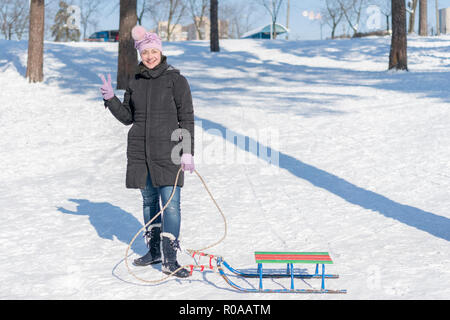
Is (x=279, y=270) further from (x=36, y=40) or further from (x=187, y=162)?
(x=36, y=40)

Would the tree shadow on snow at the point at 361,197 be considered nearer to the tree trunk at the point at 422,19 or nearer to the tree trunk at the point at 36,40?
the tree trunk at the point at 36,40

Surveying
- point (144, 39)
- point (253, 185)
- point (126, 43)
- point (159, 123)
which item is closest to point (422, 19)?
point (126, 43)

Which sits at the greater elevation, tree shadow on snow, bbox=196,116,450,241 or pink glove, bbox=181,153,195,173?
pink glove, bbox=181,153,195,173

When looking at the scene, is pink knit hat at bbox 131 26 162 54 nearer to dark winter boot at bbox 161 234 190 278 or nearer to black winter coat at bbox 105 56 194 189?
black winter coat at bbox 105 56 194 189

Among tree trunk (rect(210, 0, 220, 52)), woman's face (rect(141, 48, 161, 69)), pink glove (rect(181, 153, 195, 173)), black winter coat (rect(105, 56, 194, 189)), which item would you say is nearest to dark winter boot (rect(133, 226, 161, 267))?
black winter coat (rect(105, 56, 194, 189))

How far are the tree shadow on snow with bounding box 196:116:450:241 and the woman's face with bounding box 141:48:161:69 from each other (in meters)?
3.67

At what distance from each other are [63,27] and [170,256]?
2787 inches

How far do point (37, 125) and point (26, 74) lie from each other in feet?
17.6

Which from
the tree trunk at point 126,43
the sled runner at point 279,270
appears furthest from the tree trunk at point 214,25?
the sled runner at point 279,270

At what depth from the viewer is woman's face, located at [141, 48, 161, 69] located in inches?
179

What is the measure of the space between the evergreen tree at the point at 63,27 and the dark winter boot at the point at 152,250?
66340 mm

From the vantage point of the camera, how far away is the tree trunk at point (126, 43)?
1498cm

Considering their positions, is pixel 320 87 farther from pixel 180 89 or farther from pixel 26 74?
pixel 180 89

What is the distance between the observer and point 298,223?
6496 millimetres
